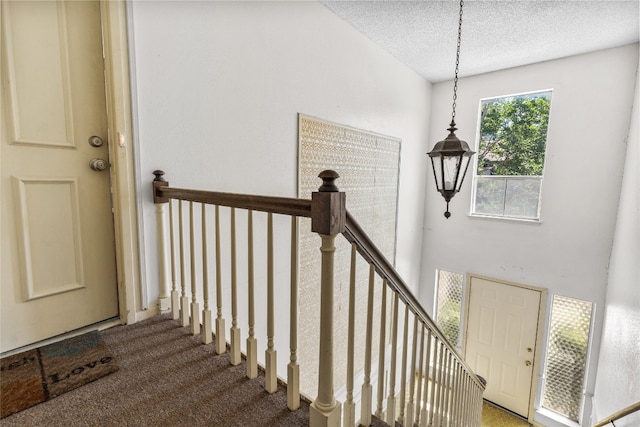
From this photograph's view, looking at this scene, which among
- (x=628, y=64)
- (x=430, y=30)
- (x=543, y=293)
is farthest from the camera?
(x=543, y=293)

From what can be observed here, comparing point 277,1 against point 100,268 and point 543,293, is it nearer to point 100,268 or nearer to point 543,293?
point 100,268

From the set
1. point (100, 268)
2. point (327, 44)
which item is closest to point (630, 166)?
point (327, 44)

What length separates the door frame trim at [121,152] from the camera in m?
1.47

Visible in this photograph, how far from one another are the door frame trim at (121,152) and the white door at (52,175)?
0.23 ft

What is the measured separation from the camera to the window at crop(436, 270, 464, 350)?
4516mm

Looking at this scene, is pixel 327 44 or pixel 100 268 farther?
pixel 327 44

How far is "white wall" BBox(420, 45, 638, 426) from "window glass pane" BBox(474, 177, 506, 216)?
0.14 metres

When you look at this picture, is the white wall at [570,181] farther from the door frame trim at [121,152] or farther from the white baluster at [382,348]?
the door frame trim at [121,152]

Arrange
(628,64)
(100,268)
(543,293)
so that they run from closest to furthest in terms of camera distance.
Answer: (100,268) → (628,64) → (543,293)

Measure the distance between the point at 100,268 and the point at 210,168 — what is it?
30.9 inches

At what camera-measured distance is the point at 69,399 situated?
→ 115 centimetres

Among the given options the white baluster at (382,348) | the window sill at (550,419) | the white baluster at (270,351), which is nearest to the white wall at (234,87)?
the white baluster at (270,351)

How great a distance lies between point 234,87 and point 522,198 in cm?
378

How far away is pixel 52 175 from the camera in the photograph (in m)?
1.42
